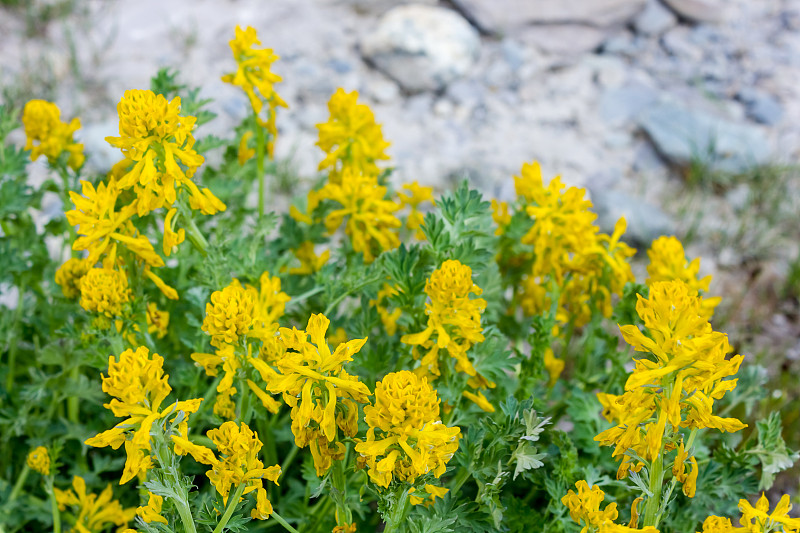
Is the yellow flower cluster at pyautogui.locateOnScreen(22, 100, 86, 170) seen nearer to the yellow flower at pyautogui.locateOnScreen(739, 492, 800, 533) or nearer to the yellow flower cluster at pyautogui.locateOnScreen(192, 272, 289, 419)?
the yellow flower cluster at pyautogui.locateOnScreen(192, 272, 289, 419)

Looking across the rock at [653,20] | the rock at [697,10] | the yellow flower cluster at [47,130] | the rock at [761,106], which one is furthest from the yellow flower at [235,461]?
the rock at [697,10]

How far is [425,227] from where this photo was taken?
83.8 inches

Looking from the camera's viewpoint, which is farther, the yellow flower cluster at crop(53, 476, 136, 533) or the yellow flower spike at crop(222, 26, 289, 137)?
the yellow flower spike at crop(222, 26, 289, 137)

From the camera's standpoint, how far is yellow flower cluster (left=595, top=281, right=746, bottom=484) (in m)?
1.51

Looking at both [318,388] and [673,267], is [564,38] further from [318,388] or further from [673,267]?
[318,388]

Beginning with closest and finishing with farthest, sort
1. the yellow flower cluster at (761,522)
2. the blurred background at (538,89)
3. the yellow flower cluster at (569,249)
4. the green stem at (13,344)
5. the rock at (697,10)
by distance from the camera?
the yellow flower cluster at (761,522) → the yellow flower cluster at (569,249) → the green stem at (13,344) → the blurred background at (538,89) → the rock at (697,10)

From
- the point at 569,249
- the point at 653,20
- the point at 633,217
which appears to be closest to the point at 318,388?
the point at 569,249

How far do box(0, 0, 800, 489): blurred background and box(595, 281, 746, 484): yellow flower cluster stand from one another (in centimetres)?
274

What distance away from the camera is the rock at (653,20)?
646cm

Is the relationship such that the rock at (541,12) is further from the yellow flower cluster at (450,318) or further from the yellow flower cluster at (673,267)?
the yellow flower cluster at (450,318)

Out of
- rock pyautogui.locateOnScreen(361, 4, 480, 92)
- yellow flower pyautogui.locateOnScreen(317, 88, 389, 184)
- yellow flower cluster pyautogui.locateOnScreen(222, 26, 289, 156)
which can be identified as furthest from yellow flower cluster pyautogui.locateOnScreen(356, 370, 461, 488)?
rock pyautogui.locateOnScreen(361, 4, 480, 92)

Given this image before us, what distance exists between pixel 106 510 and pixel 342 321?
90cm

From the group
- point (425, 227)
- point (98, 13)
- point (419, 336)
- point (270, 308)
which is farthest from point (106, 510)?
point (98, 13)

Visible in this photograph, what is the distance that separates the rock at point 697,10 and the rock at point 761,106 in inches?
40.7
